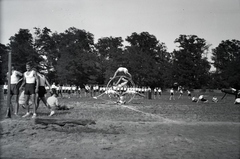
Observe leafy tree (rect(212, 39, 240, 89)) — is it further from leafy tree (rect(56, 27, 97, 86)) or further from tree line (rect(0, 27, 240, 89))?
leafy tree (rect(56, 27, 97, 86))

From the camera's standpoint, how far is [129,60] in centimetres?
5750

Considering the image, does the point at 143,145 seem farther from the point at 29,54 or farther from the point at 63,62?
the point at 29,54

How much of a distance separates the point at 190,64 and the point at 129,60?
1934 centimetres

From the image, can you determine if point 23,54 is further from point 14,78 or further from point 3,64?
point 14,78

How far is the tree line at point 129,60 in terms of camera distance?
5866 centimetres

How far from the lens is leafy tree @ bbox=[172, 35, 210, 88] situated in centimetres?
6679

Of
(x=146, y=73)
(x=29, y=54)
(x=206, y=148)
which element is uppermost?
(x=29, y=54)

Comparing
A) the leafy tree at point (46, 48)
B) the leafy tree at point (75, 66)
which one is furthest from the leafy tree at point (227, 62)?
the leafy tree at point (46, 48)

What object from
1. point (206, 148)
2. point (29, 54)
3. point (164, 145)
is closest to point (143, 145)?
point (164, 145)

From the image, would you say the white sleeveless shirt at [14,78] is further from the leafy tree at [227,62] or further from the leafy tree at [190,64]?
the leafy tree at [190,64]

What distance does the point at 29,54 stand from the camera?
235 feet

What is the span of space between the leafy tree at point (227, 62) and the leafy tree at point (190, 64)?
14.3ft

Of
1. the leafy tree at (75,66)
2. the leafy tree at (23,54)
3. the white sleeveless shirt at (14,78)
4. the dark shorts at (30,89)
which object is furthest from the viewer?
the leafy tree at (23,54)

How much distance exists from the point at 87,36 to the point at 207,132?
3010 inches
